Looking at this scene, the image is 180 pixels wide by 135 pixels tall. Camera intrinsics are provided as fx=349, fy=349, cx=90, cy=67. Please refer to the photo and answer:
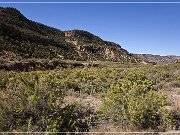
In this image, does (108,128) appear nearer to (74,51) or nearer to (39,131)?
(39,131)

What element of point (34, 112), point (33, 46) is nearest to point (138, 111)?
point (34, 112)

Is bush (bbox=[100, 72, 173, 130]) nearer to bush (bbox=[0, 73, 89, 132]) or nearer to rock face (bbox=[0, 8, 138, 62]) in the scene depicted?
bush (bbox=[0, 73, 89, 132])

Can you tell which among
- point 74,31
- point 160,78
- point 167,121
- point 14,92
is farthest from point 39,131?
point 74,31

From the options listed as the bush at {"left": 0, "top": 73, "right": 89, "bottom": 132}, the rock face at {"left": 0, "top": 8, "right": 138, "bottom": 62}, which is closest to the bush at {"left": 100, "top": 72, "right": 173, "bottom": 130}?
the bush at {"left": 0, "top": 73, "right": 89, "bottom": 132}

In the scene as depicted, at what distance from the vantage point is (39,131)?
769cm

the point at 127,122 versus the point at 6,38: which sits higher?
the point at 6,38

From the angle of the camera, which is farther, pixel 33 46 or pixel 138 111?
pixel 33 46

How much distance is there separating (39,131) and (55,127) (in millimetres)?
372

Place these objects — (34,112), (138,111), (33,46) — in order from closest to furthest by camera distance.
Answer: (34,112) < (138,111) < (33,46)

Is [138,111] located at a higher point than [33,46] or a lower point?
lower

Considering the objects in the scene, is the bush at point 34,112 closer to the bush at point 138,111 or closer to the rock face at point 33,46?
the bush at point 138,111

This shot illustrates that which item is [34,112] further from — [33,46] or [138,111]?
[33,46]

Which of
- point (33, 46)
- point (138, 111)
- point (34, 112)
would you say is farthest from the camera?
point (33, 46)

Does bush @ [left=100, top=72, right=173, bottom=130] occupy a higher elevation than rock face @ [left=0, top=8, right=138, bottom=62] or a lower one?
lower
